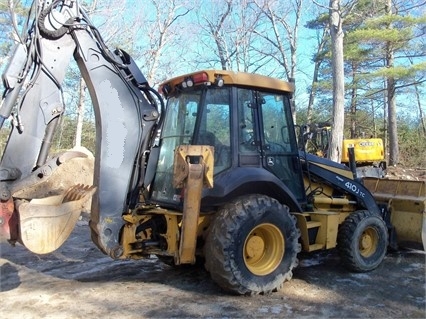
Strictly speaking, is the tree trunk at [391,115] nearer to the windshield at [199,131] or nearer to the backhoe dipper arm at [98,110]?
the windshield at [199,131]

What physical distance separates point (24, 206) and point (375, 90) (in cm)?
2219

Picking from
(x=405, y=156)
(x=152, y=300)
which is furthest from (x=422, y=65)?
(x=152, y=300)

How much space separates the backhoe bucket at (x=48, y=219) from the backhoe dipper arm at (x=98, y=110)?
0.80 ft

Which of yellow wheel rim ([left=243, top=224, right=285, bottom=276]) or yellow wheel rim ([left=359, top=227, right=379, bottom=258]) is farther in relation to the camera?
yellow wheel rim ([left=359, top=227, right=379, bottom=258])

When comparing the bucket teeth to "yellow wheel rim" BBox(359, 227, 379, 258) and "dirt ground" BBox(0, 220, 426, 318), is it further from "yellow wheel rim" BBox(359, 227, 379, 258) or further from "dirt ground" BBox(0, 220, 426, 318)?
"yellow wheel rim" BBox(359, 227, 379, 258)

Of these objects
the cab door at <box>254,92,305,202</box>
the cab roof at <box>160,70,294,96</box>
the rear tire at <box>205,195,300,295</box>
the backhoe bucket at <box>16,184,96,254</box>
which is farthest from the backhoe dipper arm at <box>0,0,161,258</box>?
the cab door at <box>254,92,305,202</box>

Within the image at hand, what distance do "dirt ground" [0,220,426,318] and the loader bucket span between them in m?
0.34

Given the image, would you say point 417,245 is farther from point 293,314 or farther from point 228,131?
point 228,131

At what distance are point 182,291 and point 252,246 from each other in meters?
0.87

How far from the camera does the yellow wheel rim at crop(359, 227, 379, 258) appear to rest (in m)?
5.67

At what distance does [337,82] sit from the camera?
12430 millimetres

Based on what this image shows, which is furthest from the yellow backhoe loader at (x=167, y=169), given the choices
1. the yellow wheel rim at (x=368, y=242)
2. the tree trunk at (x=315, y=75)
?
the tree trunk at (x=315, y=75)

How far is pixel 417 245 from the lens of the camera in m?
6.14

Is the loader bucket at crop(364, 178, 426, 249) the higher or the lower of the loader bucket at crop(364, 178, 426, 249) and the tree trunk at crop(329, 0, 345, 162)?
the lower
